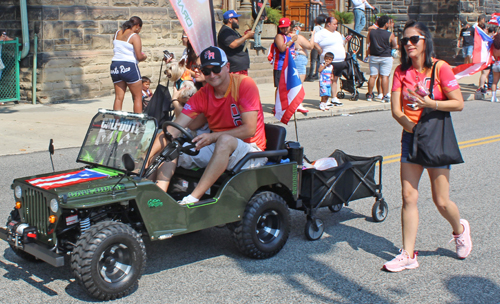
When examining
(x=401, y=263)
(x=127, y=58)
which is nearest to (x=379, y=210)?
(x=401, y=263)

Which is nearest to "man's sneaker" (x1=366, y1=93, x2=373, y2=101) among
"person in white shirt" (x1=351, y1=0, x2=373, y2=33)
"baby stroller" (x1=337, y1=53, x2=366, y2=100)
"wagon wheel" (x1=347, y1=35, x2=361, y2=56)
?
"baby stroller" (x1=337, y1=53, x2=366, y2=100)

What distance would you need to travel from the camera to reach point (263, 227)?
4.62 metres

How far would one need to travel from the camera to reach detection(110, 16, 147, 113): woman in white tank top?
953 centimetres

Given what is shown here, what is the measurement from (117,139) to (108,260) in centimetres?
103

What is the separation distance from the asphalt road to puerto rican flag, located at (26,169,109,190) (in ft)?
2.39

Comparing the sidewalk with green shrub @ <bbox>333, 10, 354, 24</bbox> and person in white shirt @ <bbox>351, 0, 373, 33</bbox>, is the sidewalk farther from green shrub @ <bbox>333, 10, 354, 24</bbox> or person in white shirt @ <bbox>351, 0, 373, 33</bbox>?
green shrub @ <bbox>333, 10, 354, 24</bbox>

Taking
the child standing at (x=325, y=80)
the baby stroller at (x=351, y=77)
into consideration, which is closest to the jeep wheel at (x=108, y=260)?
the child standing at (x=325, y=80)

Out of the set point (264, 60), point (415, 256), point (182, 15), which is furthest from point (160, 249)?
point (264, 60)

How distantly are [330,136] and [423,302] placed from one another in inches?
249

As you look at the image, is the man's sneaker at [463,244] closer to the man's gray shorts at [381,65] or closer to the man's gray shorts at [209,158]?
the man's gray shorts at [209,158]

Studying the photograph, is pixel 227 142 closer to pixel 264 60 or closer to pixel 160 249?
pixel 160 249

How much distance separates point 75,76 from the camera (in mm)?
13023

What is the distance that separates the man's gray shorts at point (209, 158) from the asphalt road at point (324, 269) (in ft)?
2.39

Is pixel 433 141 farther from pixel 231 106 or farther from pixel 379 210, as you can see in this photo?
pixel 231 106
